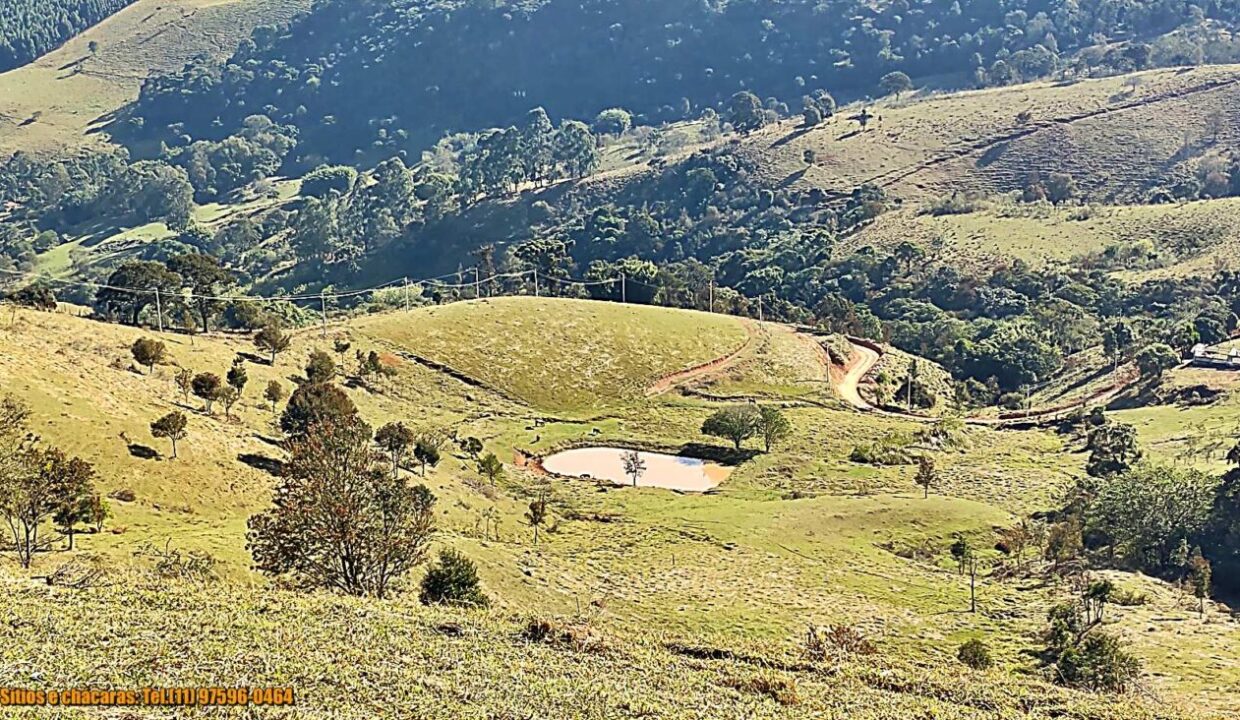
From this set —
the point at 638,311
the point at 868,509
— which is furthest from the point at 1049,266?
the point at 868,509

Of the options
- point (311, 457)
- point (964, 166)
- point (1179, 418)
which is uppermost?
point (964, 166)

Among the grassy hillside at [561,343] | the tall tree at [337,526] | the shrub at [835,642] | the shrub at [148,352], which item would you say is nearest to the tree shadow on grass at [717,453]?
the grassy hillside at [561,343]

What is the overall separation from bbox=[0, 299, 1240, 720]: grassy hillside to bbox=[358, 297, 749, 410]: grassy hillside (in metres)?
0.28

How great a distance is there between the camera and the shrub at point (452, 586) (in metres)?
28.9

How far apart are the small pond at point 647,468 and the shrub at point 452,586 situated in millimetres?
35468

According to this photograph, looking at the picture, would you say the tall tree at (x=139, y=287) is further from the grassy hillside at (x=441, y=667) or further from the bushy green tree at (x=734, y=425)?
the grassy hillside at (x=441, y=667)

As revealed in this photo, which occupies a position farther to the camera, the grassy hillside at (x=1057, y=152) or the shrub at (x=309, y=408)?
the grassy hillside at (x=1057, y=152)

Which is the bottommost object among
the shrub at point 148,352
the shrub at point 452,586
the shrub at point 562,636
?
the shrub at point 452,586

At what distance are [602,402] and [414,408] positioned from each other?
52.3 ft

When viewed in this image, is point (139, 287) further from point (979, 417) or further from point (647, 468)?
point (979, 417)

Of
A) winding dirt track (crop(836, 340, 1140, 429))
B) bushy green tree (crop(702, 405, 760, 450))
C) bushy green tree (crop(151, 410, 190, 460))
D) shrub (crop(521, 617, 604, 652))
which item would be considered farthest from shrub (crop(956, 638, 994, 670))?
winding dirt track (crop(836, 340, 1140, 429))

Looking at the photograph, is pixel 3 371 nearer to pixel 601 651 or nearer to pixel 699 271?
pixel 601 651

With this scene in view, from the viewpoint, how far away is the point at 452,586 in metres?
29.2

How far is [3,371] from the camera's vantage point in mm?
44000
